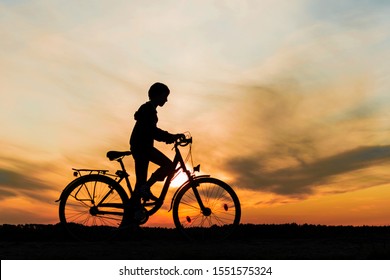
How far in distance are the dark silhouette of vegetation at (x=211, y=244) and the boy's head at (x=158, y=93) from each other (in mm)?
2574

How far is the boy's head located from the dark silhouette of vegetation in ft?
8.44

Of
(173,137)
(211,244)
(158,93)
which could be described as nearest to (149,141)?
(173,137)

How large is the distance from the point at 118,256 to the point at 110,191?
197cm

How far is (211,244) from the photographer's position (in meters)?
Answer: 10.0

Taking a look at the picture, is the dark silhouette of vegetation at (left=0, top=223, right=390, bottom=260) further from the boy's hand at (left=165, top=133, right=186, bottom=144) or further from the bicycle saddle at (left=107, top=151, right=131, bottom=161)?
the boy's hand at (left=165, top=133, right=186, bottom=144)

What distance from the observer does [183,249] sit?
9.18m

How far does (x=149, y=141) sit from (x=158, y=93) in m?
0.91

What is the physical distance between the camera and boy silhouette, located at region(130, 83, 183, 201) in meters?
10.1

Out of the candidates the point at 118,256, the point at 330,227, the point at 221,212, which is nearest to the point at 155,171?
the point at 221,212

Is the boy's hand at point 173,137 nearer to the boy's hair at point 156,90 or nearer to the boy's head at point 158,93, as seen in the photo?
the boy's head at point 158,93

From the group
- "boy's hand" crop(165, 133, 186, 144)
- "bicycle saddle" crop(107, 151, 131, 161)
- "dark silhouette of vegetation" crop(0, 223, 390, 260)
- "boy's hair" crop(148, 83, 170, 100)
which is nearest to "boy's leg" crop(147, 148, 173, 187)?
"boy's hand" crop(165, 133, 186, 144)

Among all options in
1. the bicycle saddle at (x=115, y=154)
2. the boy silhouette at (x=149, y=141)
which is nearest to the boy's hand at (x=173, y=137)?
the boy silhouette at (x=149, y=141)

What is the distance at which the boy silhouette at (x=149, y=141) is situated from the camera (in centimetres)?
1009
